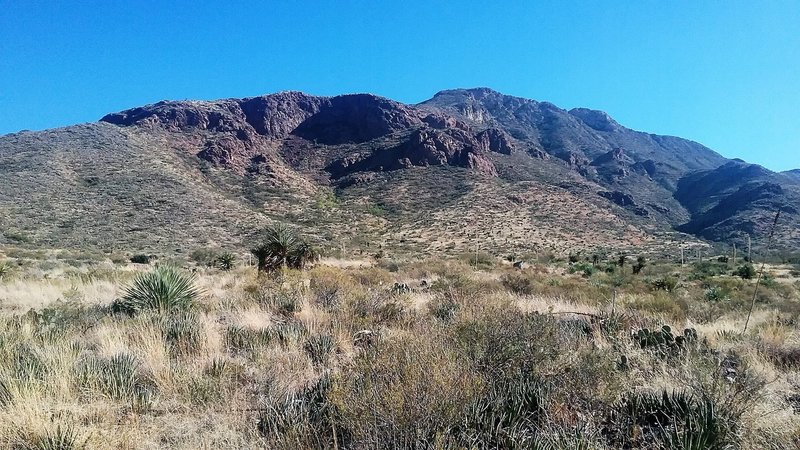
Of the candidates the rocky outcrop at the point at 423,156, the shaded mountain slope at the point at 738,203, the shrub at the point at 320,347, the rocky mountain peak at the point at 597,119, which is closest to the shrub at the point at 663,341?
the shrub at the point at 320,347

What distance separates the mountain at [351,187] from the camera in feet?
143

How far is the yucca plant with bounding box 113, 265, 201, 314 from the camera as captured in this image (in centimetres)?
816

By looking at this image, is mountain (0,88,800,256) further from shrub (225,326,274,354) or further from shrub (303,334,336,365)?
shrub (303,334,336,365)

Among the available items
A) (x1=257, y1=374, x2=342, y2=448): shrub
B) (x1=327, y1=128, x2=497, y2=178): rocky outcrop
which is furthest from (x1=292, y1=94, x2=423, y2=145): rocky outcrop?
(x1=257, y1=374, x2=342, y2=448): shrub

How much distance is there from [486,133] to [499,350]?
93.8m

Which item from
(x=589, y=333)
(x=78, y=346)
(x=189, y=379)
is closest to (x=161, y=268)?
(x=78, y=346)

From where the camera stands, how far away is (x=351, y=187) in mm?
75375

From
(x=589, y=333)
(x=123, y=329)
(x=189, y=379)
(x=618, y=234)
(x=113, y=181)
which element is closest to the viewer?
(x=189, y=379)

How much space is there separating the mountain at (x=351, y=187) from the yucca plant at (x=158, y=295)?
29.4 meters

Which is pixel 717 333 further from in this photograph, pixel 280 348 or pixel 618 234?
pixel 618 234

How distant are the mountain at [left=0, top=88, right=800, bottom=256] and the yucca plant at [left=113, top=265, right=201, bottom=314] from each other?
96.3 ft

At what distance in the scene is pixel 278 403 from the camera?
12.6 ft

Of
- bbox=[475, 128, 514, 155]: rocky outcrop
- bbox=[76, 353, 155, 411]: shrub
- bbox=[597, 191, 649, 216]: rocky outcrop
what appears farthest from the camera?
bbox=[475, 128, 514, 155]: rocky outcrop

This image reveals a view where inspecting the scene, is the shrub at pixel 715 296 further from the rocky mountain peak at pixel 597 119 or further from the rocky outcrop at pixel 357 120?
the rocky mountain peak at pixel 597 119
